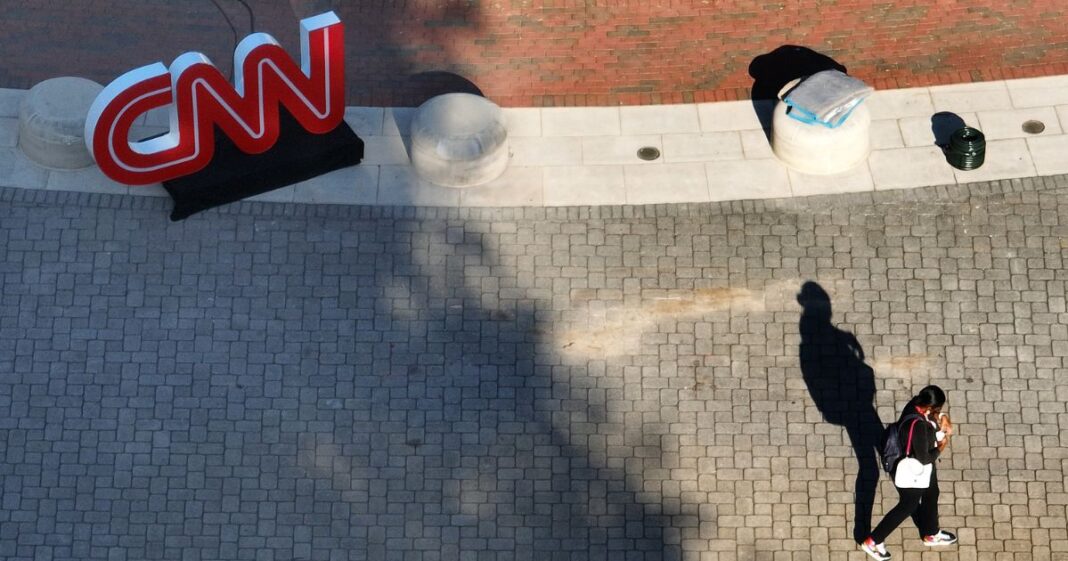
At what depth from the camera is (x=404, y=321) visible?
17266 millimetres

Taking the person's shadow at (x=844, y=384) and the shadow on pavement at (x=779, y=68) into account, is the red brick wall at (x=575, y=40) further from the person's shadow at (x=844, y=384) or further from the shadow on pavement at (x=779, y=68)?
the person's shadow at (x=844, y=384)

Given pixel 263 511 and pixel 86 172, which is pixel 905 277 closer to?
pixel 263 511

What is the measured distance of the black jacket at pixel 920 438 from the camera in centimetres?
1463

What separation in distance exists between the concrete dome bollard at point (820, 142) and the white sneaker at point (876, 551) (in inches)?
195

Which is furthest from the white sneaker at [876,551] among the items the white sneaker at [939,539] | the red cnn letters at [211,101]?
the red cnn letters at [211,101]

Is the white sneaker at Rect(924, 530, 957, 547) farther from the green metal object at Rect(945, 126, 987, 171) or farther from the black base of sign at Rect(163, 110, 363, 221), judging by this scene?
the black base of sign at Rect(163, 110, 363, 221)

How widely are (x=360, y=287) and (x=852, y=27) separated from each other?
25.2 feet

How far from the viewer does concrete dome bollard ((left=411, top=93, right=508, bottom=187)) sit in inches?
712

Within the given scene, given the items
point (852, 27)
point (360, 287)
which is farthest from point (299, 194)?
point (852, 27)

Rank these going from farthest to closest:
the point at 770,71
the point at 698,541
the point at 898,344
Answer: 1. the point at 770,71
2. the point at 898,344
3. the point at 698,541

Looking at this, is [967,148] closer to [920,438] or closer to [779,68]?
[779,68]

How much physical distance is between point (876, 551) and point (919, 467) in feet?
4.21

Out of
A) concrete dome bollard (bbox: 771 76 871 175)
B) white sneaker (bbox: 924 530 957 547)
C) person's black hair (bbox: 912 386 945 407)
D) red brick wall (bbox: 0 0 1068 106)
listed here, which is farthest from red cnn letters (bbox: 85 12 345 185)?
white sneaker (bbox: 924 530 957 547)

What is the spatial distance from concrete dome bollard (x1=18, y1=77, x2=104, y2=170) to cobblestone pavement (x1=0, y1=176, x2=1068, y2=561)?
607 mm
